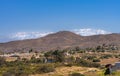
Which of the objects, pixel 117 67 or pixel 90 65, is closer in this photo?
pixel 117 67

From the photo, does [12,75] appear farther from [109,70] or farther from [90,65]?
[90,65]

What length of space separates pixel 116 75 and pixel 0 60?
43327mm

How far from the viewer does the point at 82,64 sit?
200 ft

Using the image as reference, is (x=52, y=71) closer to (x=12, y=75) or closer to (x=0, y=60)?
(x=12, y=75)

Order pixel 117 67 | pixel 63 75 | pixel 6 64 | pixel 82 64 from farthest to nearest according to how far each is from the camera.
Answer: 1. pixel 6 64
2. pixel 82 64
3. pixel 63 75
4. pixel 117 67

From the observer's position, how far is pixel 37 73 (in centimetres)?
4869

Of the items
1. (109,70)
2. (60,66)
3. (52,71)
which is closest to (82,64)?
(60,66)

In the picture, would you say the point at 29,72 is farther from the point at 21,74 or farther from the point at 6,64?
the point at 6,64

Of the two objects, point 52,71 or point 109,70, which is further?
point 52,71

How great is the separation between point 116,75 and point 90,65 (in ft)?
96.3

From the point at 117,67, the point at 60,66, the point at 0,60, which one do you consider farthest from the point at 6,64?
the point at 117,67

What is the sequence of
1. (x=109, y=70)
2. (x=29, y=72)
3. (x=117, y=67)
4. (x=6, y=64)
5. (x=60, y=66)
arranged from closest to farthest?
(x=109, y=70), (x=117, y=67), (x=29, y=72), (x=60, y=66), (x=6, y=64)

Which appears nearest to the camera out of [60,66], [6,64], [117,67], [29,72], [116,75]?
[116,75]

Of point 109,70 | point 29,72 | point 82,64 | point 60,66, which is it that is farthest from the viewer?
point 82,64
